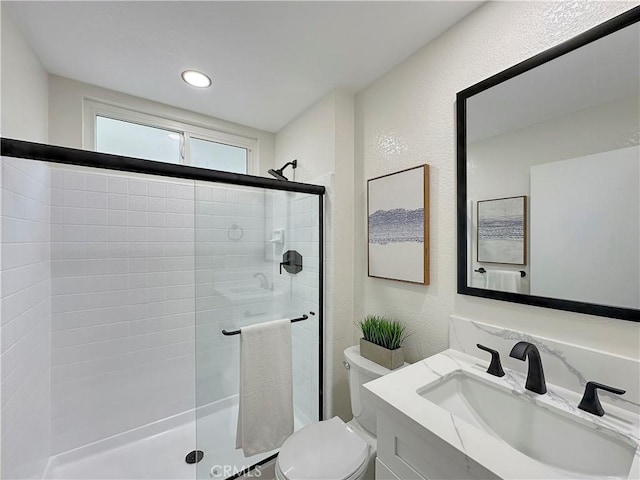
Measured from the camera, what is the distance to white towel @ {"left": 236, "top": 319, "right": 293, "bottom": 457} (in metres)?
1.48

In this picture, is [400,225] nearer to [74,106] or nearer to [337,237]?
[337,237]

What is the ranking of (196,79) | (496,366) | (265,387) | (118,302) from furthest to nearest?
(118,302), (196,79), (265,387), (496,366)

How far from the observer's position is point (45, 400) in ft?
5.20

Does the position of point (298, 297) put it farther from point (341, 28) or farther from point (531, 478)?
point (341, 28)

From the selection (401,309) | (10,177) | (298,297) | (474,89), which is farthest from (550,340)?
(10,177)

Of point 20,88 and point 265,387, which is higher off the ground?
point 20,88

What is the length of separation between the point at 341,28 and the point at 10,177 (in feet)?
5.32

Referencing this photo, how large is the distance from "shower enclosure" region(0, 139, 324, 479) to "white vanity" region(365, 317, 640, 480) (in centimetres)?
90

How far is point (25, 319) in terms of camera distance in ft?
4.31

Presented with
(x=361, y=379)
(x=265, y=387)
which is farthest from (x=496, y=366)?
(x=265, y=387)

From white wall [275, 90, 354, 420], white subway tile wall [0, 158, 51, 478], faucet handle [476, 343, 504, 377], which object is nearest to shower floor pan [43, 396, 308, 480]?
white subway tile wall [0, 158, 51, 478]

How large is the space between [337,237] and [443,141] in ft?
2.66

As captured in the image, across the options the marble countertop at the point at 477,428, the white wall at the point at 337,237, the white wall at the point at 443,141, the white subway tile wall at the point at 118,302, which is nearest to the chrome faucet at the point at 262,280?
the white wall at the point at 337,237

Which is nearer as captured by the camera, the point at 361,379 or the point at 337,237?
the point at 361,379
